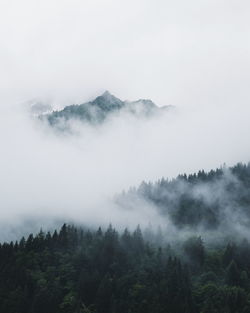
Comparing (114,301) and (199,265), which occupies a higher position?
(199,265)

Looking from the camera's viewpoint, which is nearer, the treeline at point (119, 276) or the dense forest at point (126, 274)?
the treeline at point (119, 276)

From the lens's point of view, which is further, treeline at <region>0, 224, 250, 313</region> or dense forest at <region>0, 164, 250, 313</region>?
dense forest at <region>0, 164, 250, 313</region>

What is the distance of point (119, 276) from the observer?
143750mm

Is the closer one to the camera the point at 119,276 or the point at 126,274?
the point at 119,276

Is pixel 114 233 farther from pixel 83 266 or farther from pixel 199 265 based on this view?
pixel 199 265

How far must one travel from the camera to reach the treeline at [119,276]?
12769cm

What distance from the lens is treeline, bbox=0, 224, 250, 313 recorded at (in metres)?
128

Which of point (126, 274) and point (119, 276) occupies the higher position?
point (126, 274)

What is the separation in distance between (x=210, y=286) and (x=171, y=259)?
622 inches

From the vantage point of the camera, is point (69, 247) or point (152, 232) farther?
point (152, 232)

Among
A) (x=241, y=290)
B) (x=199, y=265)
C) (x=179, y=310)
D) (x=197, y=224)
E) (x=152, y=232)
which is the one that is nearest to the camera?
(x=179, y=310)

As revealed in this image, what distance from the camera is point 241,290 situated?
13250 centimetres

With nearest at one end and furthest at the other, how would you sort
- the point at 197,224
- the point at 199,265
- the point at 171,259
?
the point at 171,259
the point at 199,265
the point at 197,224

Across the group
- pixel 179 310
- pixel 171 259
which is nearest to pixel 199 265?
pixel 171 259
